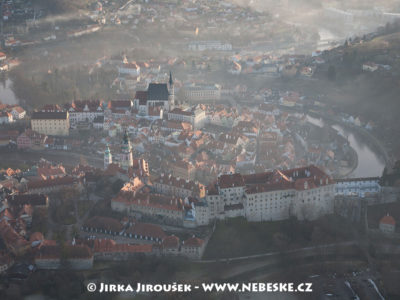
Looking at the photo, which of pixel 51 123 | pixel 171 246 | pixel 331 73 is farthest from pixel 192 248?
pixel 331 73

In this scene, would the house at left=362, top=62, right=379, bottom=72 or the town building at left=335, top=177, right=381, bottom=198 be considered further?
the house at left=362, top=62, right=379, bottom=72

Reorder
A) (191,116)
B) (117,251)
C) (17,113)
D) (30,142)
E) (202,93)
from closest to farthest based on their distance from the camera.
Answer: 1. (117,251)
2. (30,142)
3. (191,116)
4. (17,113)
5. (202,93)

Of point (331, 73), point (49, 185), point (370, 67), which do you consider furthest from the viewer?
point (331, 73)

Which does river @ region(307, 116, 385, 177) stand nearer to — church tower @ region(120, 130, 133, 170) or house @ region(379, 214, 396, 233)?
house @ region(379, 214, 396, 233)

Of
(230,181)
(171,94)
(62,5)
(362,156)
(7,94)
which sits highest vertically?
(230,181)

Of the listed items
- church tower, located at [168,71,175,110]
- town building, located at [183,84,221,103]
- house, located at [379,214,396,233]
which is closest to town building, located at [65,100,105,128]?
church tower, located at [168,71,175,110]

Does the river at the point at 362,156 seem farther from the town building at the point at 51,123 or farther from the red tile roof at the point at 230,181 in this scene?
the town building at the point at 51,123

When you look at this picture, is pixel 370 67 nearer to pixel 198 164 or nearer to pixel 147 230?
pixel 198 164

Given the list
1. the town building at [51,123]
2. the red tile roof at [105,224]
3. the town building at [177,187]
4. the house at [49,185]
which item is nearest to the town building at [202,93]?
the town building at [51,123]
